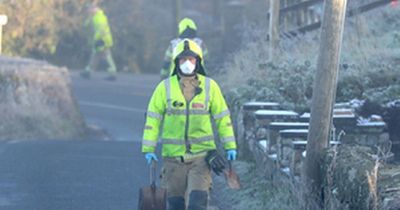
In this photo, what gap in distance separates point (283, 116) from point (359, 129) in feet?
3.61

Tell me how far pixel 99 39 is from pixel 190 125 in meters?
18.3

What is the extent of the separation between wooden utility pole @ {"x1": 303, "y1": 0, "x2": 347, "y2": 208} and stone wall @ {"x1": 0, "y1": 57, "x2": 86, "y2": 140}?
30.1 ft

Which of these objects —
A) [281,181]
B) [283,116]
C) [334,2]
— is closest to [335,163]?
[334,2]

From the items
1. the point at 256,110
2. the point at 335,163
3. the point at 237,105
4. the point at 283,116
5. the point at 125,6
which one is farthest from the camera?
the point at 125,6

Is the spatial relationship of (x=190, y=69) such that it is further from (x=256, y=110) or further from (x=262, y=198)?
(x=256, y=110)

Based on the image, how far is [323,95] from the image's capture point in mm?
8805

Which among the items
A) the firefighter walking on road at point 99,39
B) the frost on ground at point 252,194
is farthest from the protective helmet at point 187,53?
the firefighter walking on road at point 99,39

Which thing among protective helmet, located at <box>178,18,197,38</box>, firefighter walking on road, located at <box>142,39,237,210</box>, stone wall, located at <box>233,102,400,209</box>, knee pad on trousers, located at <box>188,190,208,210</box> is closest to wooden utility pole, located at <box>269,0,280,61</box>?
protective helmet, located at <box>178,18,197,38</box>

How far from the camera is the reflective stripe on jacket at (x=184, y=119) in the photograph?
8500 millimetres

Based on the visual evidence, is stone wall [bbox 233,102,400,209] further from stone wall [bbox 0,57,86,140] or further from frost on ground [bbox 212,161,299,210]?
stone wall [bbox 0,57,86,140]

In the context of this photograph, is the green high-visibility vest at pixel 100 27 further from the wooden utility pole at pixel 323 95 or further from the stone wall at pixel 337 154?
the wooden utility pole at pixel 323 95

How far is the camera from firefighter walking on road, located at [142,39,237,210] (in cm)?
850

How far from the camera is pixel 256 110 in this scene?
12.1 m

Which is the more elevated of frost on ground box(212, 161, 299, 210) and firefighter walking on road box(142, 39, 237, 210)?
firefighter walking on road box(142, 39, 237, 210)
